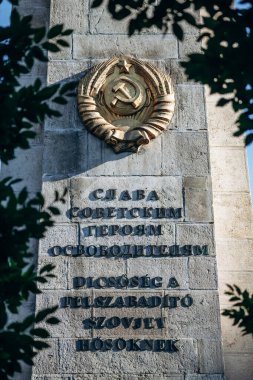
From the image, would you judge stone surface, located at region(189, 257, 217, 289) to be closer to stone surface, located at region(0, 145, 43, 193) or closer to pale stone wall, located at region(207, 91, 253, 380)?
pale stone wall, located at region(207, 91, 253, 380)

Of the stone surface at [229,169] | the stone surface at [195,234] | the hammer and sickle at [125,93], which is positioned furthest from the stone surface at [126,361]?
the hammer and sickle at [125,93]

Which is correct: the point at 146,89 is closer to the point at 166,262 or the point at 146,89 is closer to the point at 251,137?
the point at 166,262

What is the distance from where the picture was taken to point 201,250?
9688 mm

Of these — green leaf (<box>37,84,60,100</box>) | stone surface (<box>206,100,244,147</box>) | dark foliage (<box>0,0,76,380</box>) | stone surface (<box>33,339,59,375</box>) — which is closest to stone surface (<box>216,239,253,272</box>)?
stone surface (<box>206,100,244,147</box>)

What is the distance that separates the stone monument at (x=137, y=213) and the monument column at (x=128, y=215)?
0.05 ft

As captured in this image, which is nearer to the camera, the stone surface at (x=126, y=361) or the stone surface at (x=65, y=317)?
the stone surface at (x=126, y=361)

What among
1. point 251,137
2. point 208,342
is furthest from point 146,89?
point 251,137

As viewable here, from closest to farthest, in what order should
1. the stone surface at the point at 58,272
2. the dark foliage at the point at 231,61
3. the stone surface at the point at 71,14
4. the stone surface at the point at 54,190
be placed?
the dark foliage at the point at 231,61 → the stone surface at the point at 58,272 → the stone surface at the point at 54,190 → the stone surface at the point at 71,14

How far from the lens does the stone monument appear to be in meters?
9.20

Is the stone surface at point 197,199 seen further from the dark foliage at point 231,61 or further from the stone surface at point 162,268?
the dark foliage at point 231,61

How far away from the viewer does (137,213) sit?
9.88 m

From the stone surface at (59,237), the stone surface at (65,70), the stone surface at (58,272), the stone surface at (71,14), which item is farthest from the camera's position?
the stone surface at (71,14)

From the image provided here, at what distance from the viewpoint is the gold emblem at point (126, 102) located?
1022cm

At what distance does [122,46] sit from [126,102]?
102 centimetres
